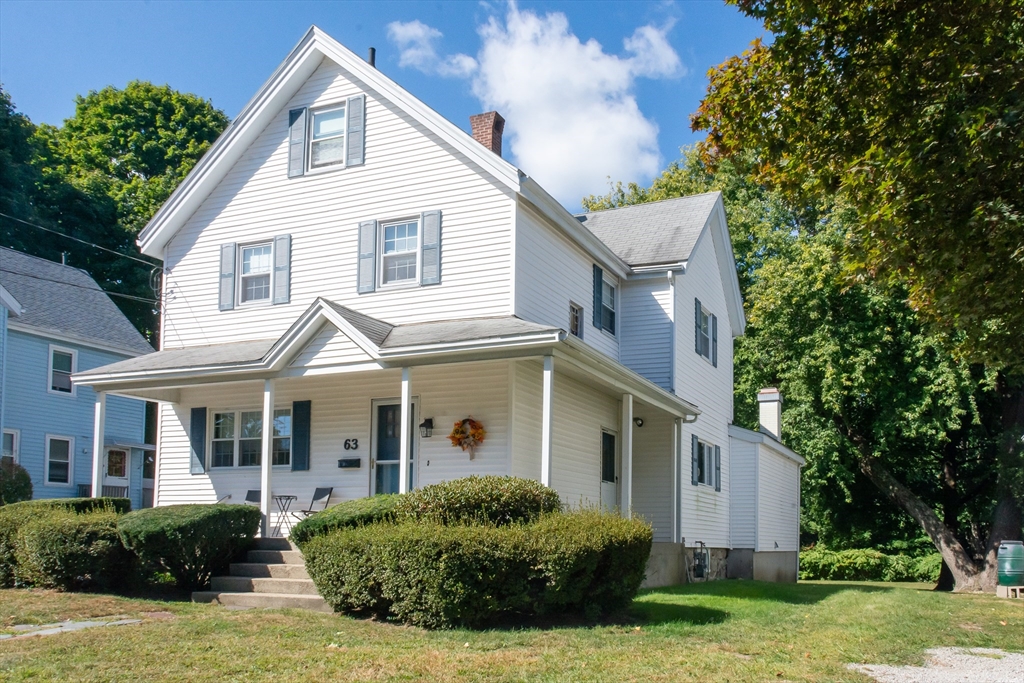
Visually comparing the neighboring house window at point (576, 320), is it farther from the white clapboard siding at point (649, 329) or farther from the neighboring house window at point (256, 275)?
the neighboring house window at point (256, 275)

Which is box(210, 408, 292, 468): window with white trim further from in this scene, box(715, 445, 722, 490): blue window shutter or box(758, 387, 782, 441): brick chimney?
box(758, 387, 782, 441): brick chimney

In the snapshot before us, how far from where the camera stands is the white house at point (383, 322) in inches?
606

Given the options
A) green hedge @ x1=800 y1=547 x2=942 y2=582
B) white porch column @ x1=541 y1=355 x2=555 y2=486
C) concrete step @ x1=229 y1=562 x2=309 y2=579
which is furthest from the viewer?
green hedge @ x1=800 y1=547 x2=942 y2=582

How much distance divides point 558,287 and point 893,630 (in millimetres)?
7925

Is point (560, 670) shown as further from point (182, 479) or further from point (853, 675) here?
point (182, 479)

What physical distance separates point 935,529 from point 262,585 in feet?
70.8

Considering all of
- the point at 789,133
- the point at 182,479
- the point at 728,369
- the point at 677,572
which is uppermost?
the point at 789,133

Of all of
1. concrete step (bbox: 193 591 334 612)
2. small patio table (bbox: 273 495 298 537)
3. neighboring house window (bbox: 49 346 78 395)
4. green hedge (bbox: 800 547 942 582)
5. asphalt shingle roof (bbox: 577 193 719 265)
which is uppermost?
asphalt shingle roof (bbox: 577 193 719 265)

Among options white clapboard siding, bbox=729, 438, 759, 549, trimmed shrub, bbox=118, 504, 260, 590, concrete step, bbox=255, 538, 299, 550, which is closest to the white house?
concrete step, bbox=255, 538, 299, 550

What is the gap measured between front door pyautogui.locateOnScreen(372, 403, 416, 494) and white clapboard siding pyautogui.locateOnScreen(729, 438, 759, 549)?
37.0 ft

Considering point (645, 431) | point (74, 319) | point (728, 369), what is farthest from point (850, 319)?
point (74, 319)

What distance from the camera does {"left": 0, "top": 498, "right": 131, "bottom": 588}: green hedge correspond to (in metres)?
14.0

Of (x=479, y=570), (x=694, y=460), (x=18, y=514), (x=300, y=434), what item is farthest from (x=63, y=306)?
(x=479, y=570)

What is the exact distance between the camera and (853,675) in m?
8.74
